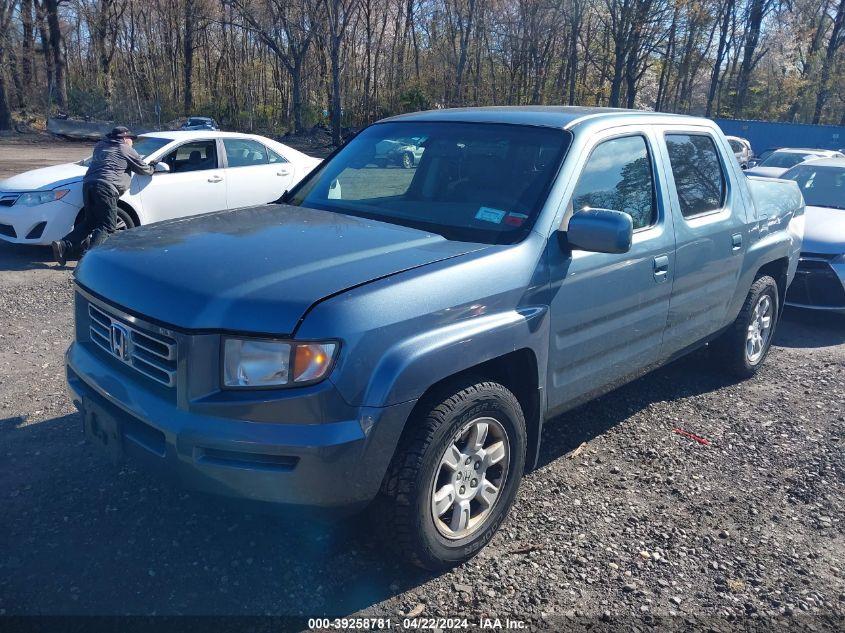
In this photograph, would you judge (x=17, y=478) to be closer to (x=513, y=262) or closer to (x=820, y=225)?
(x=513, y=262)

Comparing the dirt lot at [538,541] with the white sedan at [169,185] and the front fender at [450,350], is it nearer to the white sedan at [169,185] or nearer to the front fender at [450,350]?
the front fender at [450,350]

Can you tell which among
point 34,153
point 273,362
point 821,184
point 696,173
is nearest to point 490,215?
point 273,362

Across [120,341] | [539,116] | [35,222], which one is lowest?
[35,222]

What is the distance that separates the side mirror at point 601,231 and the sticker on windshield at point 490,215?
0.36 m

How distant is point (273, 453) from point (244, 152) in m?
8.12

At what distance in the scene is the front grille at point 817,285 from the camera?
7230 millimetres

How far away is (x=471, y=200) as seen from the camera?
3719 millimetres

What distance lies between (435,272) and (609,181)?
1.46 m

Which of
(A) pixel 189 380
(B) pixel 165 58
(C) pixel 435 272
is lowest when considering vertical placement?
(A) pixel 189 380

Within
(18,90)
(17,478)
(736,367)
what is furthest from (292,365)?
(18,90)

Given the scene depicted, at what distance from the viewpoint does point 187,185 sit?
30.3ft

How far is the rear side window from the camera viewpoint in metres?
4.45

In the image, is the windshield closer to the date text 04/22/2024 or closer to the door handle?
the door handle

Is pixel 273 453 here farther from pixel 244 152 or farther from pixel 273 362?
pixel 244 152
